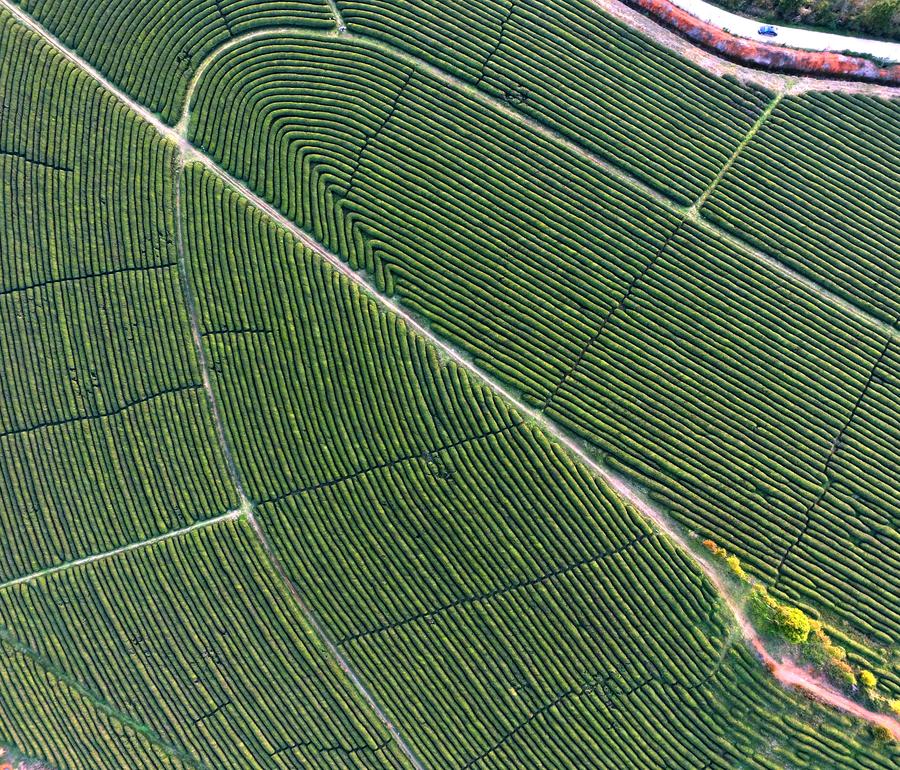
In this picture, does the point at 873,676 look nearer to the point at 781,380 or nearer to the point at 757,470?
the point at 757,470

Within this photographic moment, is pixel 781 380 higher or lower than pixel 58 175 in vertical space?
higher

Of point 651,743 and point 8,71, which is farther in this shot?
point 8,71

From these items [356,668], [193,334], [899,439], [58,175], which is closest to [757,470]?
[899,439]

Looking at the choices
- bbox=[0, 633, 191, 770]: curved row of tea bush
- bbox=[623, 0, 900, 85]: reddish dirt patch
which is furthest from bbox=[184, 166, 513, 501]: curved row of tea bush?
bbox=[623, 0, 900, 85]: reddish dirt patch

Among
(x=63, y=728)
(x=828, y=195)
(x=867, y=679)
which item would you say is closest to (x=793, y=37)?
(x=828, y=195)

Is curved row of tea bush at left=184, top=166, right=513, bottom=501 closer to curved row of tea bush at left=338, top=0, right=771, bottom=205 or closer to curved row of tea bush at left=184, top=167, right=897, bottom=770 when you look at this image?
curved row of tea bush at left=184, top=167, right=897, bottom=770

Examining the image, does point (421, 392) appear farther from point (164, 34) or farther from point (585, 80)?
point (164, 34)

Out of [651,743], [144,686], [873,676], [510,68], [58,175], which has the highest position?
[510,68]
